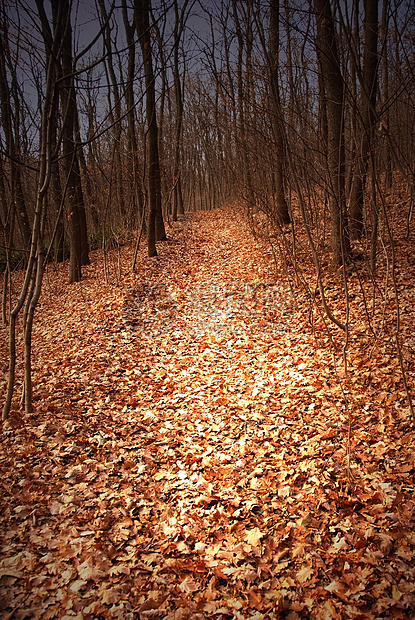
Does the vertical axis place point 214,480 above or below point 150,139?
below

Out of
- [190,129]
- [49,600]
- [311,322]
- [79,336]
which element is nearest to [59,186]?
[79,336]

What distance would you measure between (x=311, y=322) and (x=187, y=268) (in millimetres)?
5589

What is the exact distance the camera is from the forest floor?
236cm

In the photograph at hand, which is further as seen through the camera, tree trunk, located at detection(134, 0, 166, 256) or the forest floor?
tree trunk, located at detection(134, 0, 166, 256)

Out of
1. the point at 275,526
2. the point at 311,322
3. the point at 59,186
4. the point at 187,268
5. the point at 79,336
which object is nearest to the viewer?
the point at 275,526

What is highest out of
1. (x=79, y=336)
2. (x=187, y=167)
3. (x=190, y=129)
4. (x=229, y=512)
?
(x=190, y=129)

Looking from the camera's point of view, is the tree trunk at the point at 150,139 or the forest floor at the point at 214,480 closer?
the forest floor at the point at 214,480

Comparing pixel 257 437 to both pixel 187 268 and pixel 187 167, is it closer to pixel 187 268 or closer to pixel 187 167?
pixel 187 268

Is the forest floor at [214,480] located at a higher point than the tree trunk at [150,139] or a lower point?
lower

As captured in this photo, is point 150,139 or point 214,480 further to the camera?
point 150,139

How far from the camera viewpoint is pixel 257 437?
3918 mm

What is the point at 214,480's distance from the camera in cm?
341

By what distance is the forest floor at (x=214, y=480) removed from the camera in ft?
7.75

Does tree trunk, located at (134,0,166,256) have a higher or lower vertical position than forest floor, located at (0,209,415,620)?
higher
